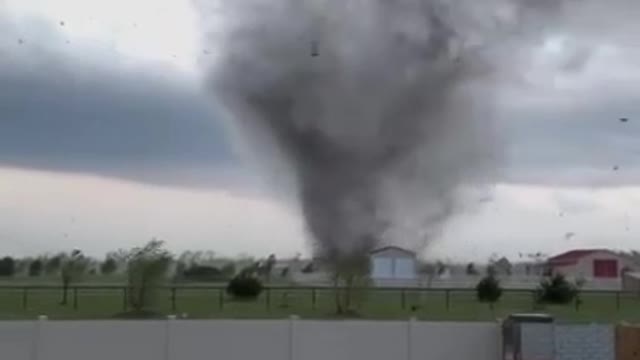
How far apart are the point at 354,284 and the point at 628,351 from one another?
18.7 metres

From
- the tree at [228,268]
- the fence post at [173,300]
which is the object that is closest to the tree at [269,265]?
the tree at [228,268]

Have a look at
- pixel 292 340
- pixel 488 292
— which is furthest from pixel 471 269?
pixel 292 340

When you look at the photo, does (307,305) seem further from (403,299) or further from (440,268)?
(440,268)

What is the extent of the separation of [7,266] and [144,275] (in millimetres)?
55776

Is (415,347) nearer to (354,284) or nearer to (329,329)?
(329,329)

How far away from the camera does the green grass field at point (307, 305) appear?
40.9 m

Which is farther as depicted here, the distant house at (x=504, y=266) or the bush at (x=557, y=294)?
the distant house at (x=504, y=266)

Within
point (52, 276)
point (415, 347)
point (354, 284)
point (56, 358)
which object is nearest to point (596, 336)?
point (415, 347)

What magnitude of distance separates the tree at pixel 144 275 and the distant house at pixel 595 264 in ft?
229

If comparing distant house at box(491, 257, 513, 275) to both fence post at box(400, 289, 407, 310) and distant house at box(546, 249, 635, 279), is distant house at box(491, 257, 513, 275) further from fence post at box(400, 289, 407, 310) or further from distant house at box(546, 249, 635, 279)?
fence post at box(400, 289, 407, 310)

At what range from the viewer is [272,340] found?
27.9 m

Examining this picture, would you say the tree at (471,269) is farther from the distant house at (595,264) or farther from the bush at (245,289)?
the bush at (245,289)

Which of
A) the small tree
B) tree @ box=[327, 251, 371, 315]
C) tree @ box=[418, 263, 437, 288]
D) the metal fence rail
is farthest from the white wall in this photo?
tree @ box=[418, 263, 437, 288]

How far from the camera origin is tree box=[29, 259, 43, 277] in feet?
Result: 292
